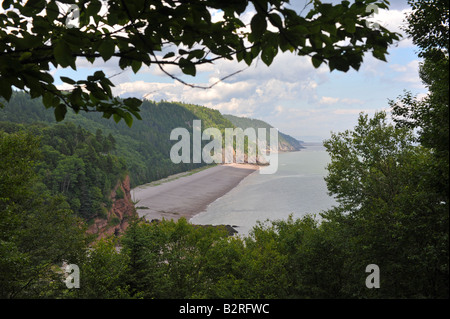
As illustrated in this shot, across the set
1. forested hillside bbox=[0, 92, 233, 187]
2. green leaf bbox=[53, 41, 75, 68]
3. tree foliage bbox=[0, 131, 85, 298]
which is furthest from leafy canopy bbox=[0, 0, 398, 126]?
forested hillside bbox=[0, 92, 233, 187]

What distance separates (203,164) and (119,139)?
51225 millimetres

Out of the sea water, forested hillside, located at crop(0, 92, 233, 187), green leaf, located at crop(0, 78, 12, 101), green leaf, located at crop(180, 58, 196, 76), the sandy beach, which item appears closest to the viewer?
green leaf, located at crop(0, 78, 12, 101)

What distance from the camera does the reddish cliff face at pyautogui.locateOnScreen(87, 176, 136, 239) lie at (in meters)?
58.2

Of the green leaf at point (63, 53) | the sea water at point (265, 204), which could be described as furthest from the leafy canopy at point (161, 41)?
the sea water at point (265, 204)

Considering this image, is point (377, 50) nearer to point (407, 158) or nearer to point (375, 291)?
point (375, 291)

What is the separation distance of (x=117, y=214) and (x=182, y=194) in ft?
112

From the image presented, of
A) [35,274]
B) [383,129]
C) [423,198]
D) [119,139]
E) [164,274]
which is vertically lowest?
[164,274]

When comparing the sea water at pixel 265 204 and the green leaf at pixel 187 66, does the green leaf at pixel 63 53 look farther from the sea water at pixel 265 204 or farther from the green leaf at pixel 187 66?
the sea water at pixel 265 204

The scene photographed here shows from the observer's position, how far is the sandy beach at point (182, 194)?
75.9m

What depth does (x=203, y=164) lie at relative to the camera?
178750 mm

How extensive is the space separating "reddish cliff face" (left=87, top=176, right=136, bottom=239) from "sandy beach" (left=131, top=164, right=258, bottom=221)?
4.45 metres

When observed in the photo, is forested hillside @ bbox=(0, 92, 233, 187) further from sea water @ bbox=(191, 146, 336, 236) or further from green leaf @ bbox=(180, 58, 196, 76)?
green leaf @ bbox=(180, 58, 196, 76)

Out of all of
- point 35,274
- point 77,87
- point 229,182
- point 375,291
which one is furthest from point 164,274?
point 229,182

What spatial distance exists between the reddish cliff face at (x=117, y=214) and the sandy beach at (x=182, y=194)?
4.45 metres
